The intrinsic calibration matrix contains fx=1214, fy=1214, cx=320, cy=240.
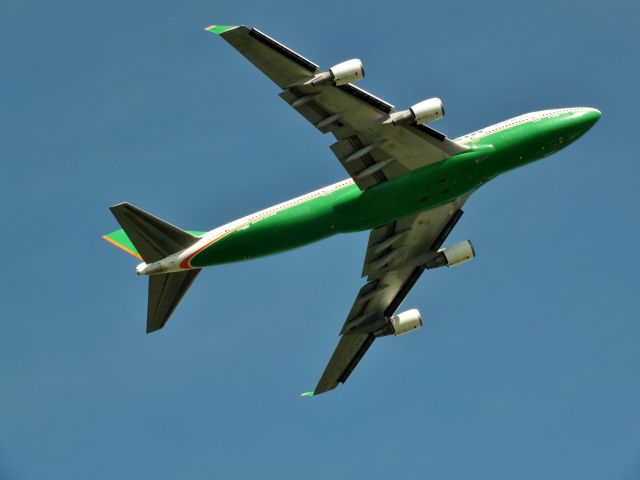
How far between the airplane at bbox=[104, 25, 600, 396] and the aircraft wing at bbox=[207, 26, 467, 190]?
61 millimetres

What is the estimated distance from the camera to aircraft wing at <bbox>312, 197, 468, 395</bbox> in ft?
265

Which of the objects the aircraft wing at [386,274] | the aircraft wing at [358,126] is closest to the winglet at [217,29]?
the aircraft wing at [358,126]

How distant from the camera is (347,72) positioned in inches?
2768

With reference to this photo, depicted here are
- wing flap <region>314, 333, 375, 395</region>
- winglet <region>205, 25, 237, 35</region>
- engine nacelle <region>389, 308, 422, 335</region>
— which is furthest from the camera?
wing flap <region>314, 333, 375, 395</region>

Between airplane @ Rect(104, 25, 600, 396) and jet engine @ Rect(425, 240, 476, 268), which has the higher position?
airplane @ Rect(104, 25, 600, 396)

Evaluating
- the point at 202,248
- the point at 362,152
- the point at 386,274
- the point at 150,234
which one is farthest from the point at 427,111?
the point at 150,234

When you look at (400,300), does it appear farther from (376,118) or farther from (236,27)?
(236,27)

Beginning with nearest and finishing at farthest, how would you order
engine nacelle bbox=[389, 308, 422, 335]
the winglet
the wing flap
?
the winglet, engine nacelle bbox=[389, 308, 422, 335], the wing flap

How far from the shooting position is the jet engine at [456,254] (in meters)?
81.3

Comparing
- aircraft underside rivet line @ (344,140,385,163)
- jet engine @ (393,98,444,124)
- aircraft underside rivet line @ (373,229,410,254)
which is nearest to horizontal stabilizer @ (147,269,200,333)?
aircraft underside rivet line @ (344,140,385,163)

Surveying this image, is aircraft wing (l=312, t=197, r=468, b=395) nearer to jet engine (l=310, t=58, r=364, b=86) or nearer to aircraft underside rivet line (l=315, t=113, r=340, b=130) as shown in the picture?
aircraft underside rivet line (l=315, t=113, r=340, b=130)

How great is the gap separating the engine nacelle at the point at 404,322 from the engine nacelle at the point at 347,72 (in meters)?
20.8

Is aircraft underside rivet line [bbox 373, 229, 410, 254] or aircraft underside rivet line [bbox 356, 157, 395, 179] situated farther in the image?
aircraft underside rivet line [bbox 373, 229, 410, 254]

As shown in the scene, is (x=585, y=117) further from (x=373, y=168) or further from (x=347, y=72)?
(x=347, y=72)
